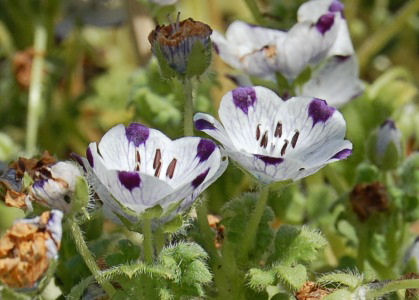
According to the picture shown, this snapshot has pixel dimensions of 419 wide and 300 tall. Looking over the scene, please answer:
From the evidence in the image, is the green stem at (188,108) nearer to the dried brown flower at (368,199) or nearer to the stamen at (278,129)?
the stamen at (278,129)

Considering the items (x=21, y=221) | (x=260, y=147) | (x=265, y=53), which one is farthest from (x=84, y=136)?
(x=21, y=221)

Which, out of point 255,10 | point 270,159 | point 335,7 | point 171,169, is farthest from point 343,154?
point 255,10

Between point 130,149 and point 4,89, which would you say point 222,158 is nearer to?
point 130,149

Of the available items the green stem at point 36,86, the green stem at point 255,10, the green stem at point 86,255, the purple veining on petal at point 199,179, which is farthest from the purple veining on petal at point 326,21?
the green stem at point 36,86

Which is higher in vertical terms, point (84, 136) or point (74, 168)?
point (74, 168)

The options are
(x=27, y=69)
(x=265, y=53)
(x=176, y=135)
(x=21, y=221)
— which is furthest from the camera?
(x=27, y=69)

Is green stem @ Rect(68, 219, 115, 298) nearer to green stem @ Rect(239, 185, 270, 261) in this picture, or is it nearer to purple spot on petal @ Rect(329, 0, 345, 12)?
green stem @ Rect(239, 185, 270, 261)

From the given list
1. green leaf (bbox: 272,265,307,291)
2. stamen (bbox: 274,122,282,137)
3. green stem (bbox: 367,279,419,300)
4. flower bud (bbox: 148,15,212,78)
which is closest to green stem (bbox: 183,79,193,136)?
flower bud (bbox: 148,15,212,78)
